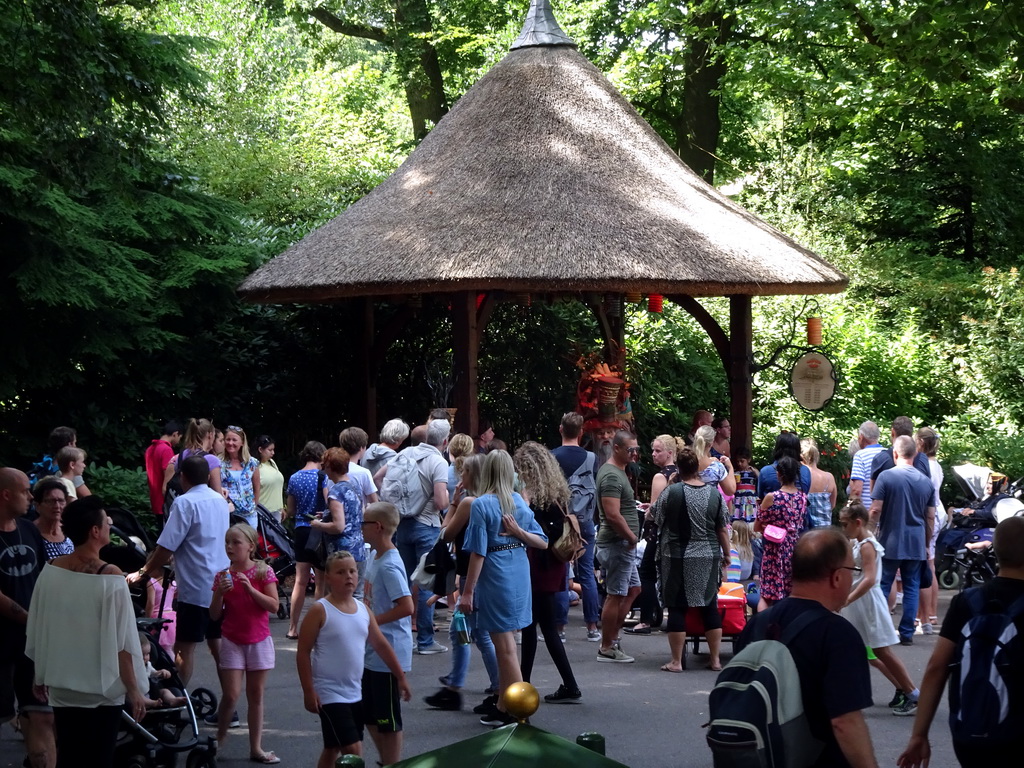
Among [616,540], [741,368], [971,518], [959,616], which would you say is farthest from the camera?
[741,368]

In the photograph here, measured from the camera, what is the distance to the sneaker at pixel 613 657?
9352mm

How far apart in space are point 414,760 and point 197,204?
1298 centimetres

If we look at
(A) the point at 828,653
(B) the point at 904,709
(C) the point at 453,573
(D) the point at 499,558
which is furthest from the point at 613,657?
(A) the point at 828,653

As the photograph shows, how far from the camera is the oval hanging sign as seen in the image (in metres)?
15.2

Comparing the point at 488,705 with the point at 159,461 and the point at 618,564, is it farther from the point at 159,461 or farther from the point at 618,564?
the point at 159,461

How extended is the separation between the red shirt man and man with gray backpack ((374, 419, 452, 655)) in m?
2.10

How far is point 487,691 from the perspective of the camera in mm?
8117

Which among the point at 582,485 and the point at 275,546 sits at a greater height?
the point at 582,485

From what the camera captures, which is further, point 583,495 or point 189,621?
point 583,495

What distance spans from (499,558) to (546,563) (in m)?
0.71

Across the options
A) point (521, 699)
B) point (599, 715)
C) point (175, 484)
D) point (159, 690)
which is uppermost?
point (175, 484)

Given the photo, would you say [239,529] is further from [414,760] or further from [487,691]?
[414,760]

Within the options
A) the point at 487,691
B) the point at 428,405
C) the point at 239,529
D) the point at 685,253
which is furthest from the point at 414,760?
the point at 428,405

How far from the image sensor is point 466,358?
12.9m
